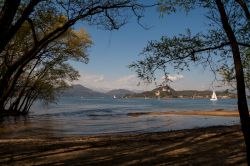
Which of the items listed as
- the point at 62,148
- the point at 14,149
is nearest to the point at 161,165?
the point at 62,148

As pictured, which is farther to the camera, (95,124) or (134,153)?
(95,124)

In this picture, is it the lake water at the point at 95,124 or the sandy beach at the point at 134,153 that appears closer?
the sandy beach at the point at 134,153

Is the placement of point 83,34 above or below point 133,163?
above

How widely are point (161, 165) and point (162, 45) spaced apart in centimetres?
416

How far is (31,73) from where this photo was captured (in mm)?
43938

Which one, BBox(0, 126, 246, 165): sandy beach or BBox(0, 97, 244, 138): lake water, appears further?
BBox(0, 97, 244, 138): lake water

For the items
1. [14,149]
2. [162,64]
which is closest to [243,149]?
[162,64]

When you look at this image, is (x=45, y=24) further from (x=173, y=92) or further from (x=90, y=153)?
(x=173, y=92)

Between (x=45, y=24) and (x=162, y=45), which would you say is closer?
(x=162, y=45)

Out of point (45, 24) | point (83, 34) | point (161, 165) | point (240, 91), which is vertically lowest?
point (161, 165)

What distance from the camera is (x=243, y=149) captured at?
15133mm

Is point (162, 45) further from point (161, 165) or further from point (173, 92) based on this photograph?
point (161, 165)

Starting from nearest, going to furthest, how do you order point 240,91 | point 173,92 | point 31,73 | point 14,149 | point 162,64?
point 240,91 → point 173,92 → point 162,64 → point 14,149 → point 31,73

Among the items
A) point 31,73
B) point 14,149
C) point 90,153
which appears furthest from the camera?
point 31,73
